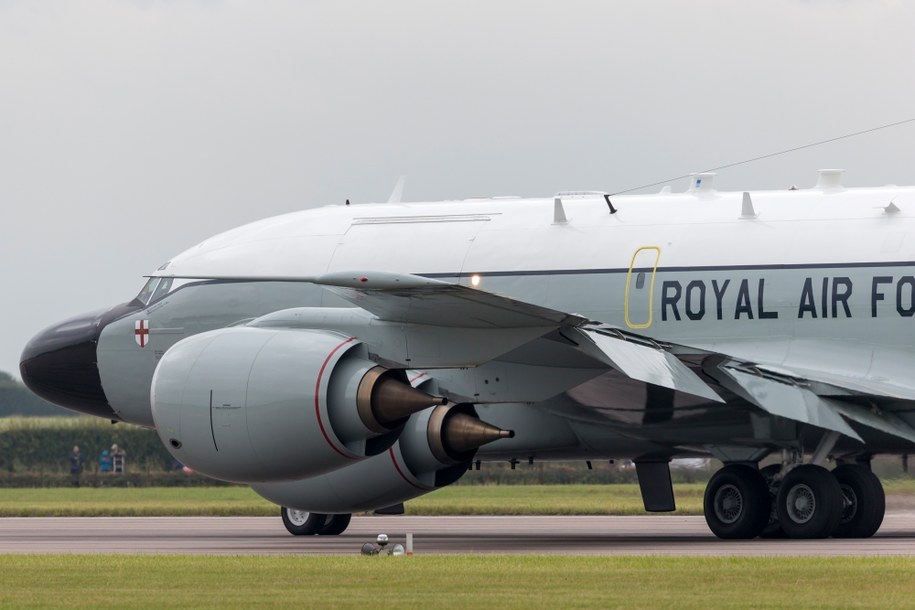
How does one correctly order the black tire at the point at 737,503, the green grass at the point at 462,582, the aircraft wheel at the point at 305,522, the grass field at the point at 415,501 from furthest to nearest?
the grass field at the point at 415,501
the aircraft wheel at the point at 305,522
the black tire at the point at 737,503
the green grass at the point at 462,582

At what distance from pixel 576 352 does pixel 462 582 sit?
5.89 meters

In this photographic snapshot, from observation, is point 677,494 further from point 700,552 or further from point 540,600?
point 540,600

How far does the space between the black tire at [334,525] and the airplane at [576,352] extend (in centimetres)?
125

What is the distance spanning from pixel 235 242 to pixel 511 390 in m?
6.07

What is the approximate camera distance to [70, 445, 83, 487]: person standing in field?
155ft

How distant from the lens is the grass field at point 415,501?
34938mm

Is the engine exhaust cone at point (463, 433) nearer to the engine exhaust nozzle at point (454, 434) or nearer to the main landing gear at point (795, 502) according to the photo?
the engine exhaust nozzle at point (454, 434)

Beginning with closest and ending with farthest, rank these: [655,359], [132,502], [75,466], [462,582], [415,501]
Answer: [462,582]
[655,359]
[415,501]
[132,502]
[75,466]

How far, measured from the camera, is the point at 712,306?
76.1 ft

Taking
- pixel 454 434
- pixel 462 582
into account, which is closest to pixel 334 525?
pixel 454 434

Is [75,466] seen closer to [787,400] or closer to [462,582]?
[787,400]

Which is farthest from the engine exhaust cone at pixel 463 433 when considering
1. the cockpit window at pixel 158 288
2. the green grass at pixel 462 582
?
the cockpit window at pixel 158 288

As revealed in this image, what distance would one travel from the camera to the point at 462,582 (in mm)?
16969

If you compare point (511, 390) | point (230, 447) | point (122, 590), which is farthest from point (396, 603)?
point (511, 390)
